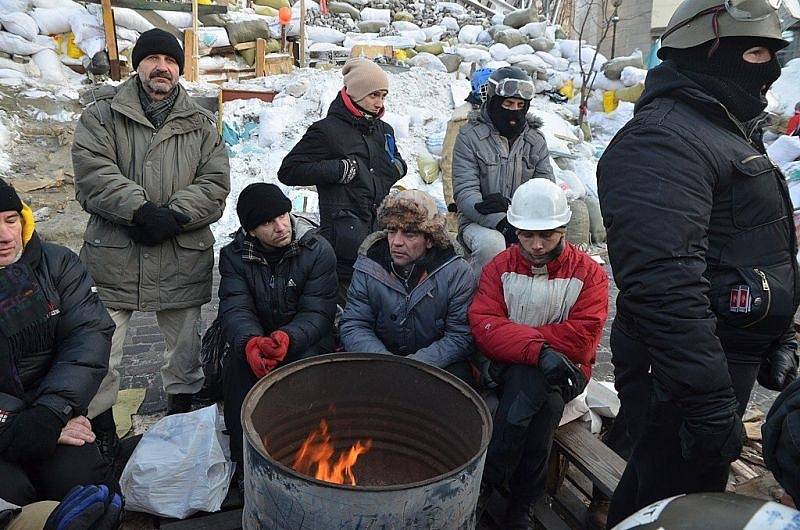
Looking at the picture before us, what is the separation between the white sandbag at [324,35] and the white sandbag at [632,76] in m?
6.95

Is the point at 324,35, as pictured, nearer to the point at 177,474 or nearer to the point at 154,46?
the point at 154,46

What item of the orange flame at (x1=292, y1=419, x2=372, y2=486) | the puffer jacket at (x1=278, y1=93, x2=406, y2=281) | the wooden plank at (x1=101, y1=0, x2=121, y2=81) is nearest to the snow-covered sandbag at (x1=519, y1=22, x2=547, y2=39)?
the wooden plank at (x1=101, y1=0, x2=121, y2=81)

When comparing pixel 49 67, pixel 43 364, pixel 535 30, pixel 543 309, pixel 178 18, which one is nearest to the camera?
pixel 43 364

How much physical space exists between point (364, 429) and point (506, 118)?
2.38 meters

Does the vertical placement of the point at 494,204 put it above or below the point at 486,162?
below

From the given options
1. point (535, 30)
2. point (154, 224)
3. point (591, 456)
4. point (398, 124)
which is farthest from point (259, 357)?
point (535, 30)

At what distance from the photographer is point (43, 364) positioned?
273cm

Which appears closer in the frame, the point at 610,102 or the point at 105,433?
the point at 105,433

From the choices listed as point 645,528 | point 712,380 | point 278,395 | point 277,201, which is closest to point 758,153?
point 712,380

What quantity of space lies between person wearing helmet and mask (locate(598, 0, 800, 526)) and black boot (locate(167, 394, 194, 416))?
2.76m

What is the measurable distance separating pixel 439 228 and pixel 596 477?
142 centimetres

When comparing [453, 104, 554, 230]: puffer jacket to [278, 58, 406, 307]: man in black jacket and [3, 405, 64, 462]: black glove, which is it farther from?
[3, 405, 64, 462]: black glove

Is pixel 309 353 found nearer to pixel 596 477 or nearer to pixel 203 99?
pixel 596 477

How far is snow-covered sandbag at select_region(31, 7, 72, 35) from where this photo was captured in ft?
39.1
